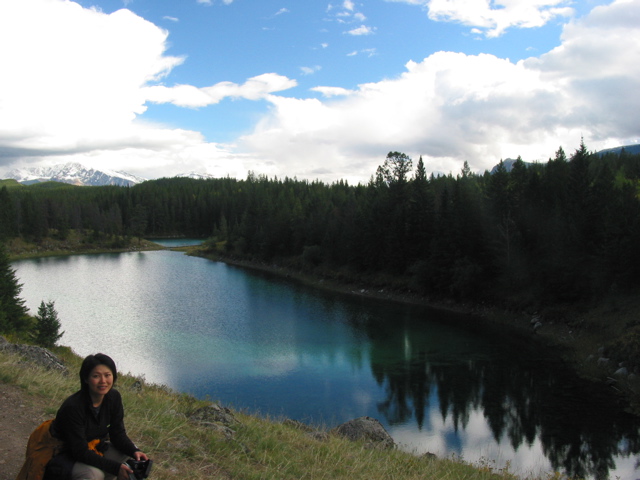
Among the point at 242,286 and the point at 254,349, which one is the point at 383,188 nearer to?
the point at 242,286

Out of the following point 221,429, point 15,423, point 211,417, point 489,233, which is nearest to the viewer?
point 15,423

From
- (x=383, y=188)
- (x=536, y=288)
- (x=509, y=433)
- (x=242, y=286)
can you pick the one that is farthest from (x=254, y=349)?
(x=383, y=188)

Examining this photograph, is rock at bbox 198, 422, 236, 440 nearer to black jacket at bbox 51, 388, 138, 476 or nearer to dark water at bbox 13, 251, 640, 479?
black jacket at bbox 51, 388, 138, 476

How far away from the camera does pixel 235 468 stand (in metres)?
7.09

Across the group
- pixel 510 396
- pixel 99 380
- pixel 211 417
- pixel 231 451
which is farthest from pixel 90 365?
pixel 510 396

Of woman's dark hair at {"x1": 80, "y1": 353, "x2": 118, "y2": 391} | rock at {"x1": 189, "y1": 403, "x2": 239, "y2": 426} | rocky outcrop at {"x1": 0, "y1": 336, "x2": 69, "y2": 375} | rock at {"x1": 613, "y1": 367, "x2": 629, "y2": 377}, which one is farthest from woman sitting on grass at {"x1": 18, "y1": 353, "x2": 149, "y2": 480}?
rock at {"x1": 613, "y1": 367, "x2": 629, "y2": 377}

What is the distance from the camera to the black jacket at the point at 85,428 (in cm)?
473

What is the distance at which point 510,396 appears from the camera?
2252cm

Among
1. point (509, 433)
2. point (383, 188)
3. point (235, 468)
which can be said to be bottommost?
point (509, 433)

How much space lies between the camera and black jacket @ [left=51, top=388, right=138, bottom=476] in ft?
15.5

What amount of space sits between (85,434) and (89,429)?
59mm

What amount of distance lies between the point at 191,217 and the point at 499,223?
12141 cm

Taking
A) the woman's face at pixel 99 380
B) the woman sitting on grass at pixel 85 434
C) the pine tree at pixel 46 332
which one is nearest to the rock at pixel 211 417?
the woman sitting on grass at pixel 85 434

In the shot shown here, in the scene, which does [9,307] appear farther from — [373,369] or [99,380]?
[99,380]
